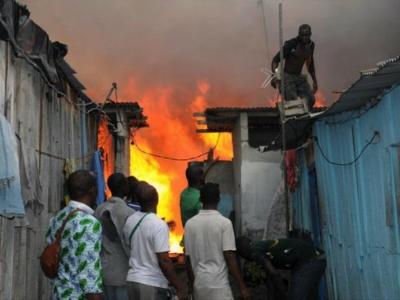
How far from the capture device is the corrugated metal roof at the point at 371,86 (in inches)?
193

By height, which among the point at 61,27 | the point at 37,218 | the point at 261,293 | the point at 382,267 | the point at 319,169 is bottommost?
the point at 261,293

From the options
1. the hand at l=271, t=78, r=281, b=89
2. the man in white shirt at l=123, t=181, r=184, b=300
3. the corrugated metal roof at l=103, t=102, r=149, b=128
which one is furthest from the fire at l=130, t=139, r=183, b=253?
the man in white shirt at l=123, t=181, r=184, b=300

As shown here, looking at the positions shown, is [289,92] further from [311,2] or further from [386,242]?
[311,2]

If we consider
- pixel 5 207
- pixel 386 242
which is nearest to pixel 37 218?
pixel 5 207

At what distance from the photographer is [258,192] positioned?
13594mm

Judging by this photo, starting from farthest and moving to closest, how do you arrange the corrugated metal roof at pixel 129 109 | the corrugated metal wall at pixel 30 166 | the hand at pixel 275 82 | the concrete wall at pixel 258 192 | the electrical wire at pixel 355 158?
the concrete wall at pixel 258 192 < the corrugated metal roof at pixel 129 109 < the hand at pixel 275 82 < the electrical wire at pixel 355 158 < the corrugated metal wall at pixel 30 166

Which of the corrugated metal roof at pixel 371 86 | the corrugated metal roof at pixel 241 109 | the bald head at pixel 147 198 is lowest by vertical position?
the bald head at pixel 147 198

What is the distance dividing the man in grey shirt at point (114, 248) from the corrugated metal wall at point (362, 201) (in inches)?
118

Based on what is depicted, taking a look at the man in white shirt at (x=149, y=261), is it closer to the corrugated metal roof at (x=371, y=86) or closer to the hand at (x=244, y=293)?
the hand at (x=244, y=293)

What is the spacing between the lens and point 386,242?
19.7 feet

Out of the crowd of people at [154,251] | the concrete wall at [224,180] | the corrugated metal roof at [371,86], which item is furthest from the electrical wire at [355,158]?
the concrete wall at [224,180]

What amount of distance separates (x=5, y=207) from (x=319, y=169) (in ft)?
18.2

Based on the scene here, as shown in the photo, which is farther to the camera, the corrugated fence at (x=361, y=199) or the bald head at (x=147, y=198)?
the corrugated fence at (x=361, y=199)

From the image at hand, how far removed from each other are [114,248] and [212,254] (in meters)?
0.91
